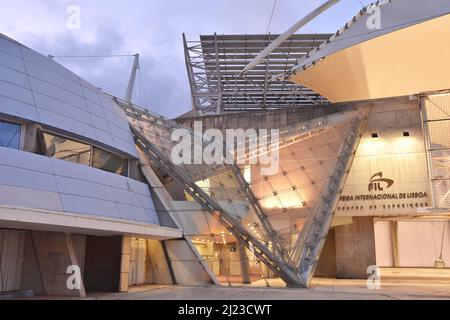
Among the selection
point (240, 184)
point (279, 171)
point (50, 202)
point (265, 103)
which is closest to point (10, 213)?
point (50, 202)

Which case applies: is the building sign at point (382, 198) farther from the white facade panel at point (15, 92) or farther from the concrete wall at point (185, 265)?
the white facade panel at point (15, 92)

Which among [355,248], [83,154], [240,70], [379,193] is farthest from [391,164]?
[240,70]

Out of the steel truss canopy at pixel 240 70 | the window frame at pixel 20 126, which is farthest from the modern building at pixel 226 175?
the steel truss canopy at pixel 240 70

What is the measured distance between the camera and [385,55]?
105 feet

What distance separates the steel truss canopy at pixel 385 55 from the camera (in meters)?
26.7

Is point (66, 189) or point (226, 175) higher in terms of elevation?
point (226, 175)

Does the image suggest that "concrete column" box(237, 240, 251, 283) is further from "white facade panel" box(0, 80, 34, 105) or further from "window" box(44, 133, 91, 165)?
"white facade panel" box(0, 80, 34, 105)

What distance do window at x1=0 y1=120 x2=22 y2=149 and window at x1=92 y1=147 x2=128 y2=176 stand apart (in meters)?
3.36

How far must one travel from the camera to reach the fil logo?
87.0 feet

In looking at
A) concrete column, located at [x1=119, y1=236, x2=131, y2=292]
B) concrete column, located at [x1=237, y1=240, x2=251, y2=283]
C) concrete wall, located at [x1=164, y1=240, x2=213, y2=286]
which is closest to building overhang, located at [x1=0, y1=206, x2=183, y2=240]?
concrete column, located at [x1=119, y1=236, x2=131, y2=292]

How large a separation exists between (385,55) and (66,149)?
24.6 meters

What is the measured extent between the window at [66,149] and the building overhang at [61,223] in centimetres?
321

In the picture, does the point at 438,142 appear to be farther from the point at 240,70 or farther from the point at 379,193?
the point at 240,70
